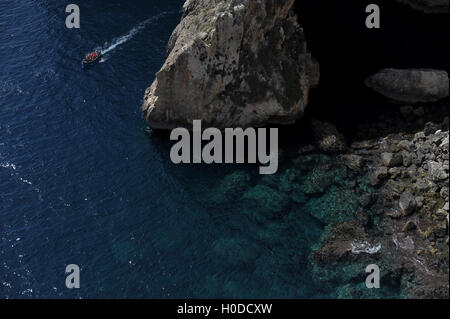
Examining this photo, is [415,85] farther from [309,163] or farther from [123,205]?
[123,205]

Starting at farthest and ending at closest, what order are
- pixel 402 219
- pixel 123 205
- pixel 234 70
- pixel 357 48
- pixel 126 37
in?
pixel 126 37 → pixel 357 48 → pixel 234 70 → pixel 123 205 → pixel 402 219

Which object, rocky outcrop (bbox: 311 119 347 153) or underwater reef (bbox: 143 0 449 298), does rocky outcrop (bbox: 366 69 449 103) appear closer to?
underwater reef (bbox: 143 0 449 298)

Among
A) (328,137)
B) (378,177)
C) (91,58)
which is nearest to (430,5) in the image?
(328,137)

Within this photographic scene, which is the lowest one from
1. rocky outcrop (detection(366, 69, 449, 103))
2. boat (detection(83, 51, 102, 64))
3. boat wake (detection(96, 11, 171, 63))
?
rocky outcrop (detection(366, 69, 449, 103))

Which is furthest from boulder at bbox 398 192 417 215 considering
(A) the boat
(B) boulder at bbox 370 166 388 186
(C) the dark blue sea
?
(A) the boat
